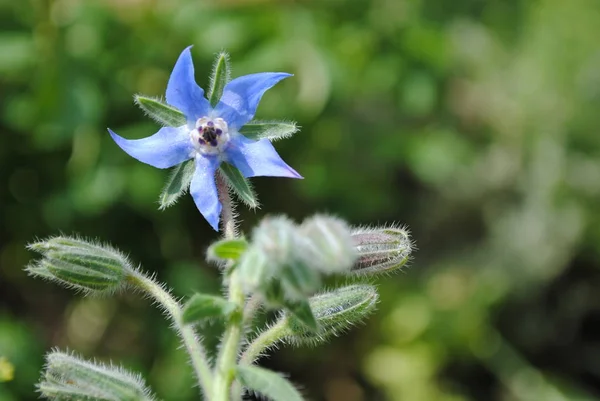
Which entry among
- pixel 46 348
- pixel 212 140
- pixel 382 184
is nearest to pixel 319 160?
pixel 382 184

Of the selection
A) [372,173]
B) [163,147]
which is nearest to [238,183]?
[163,147]

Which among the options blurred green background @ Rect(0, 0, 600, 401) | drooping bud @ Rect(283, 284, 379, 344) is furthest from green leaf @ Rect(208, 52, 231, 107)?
blurred green background @ Rect(0, 0, 600, 401)

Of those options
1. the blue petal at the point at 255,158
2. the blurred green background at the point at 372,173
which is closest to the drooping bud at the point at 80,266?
the blue petal at the point at 255,158

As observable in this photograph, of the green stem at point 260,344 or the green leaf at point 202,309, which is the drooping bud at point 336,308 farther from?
the green leaf at point 202,309

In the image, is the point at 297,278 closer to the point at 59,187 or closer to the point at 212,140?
the point at 212,140

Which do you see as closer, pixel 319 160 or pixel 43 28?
pixel 43 28

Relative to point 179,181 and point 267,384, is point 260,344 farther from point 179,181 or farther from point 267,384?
point 179,181
